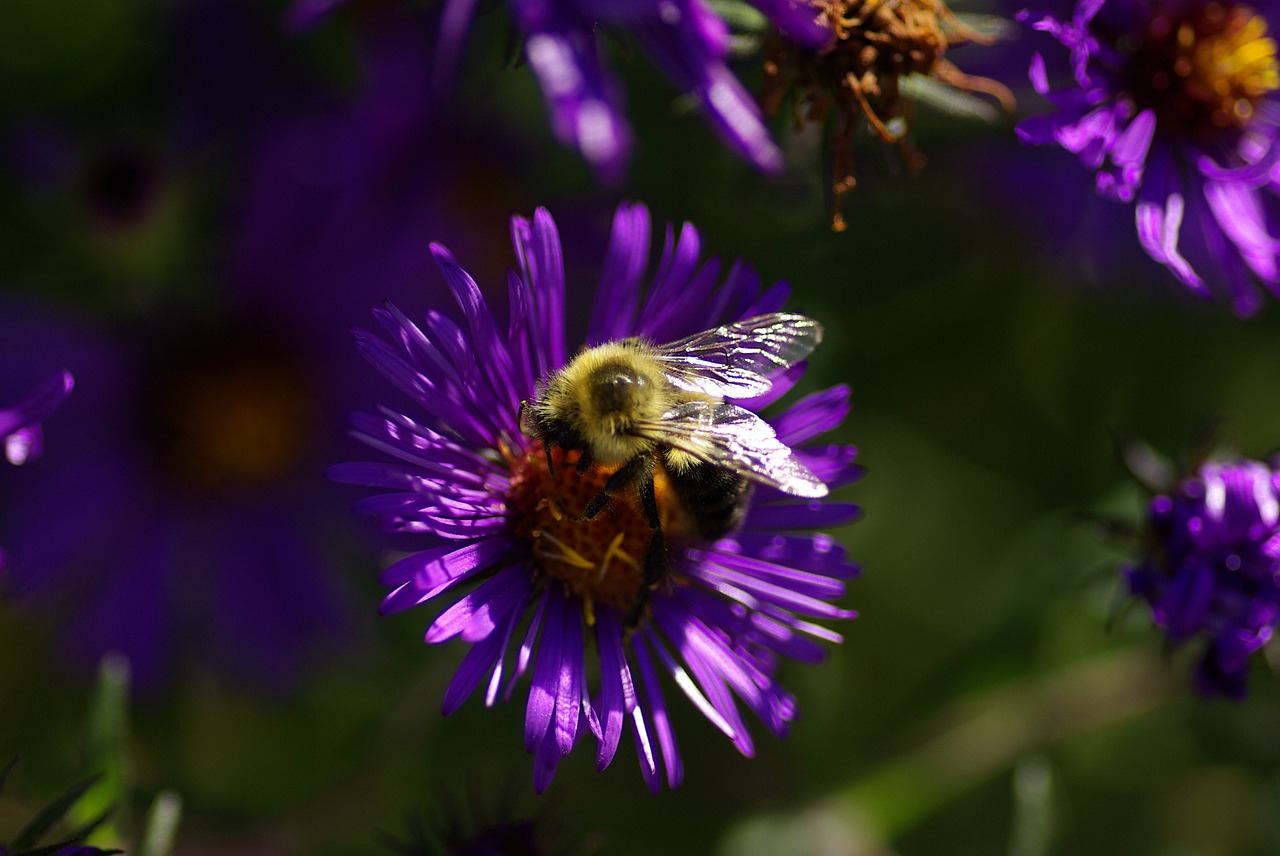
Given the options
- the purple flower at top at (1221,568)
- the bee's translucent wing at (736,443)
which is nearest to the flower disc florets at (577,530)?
the bee's translucent wing at (736,443)

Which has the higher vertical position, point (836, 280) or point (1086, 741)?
point (836, 280)

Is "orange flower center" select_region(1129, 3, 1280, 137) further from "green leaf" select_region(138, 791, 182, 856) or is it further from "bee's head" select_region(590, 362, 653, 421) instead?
"green leaf" select_region(138, 791, 182, 856)

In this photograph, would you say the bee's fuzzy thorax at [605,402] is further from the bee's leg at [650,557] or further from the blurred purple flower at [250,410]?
the blurred purple flower at [250,410]

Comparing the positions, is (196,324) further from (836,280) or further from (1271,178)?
(1271,178)

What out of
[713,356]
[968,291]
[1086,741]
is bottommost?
[1086,741]

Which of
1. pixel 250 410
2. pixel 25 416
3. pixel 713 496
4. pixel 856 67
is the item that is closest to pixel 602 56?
pixel 856 67

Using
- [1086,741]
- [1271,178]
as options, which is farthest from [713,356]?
[1086,741]

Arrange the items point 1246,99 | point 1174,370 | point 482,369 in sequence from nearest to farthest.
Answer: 1. point 482,369
2. point 1246,99
3. point 1174,370

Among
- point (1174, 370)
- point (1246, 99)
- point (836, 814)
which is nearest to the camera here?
point (1246, 99)
